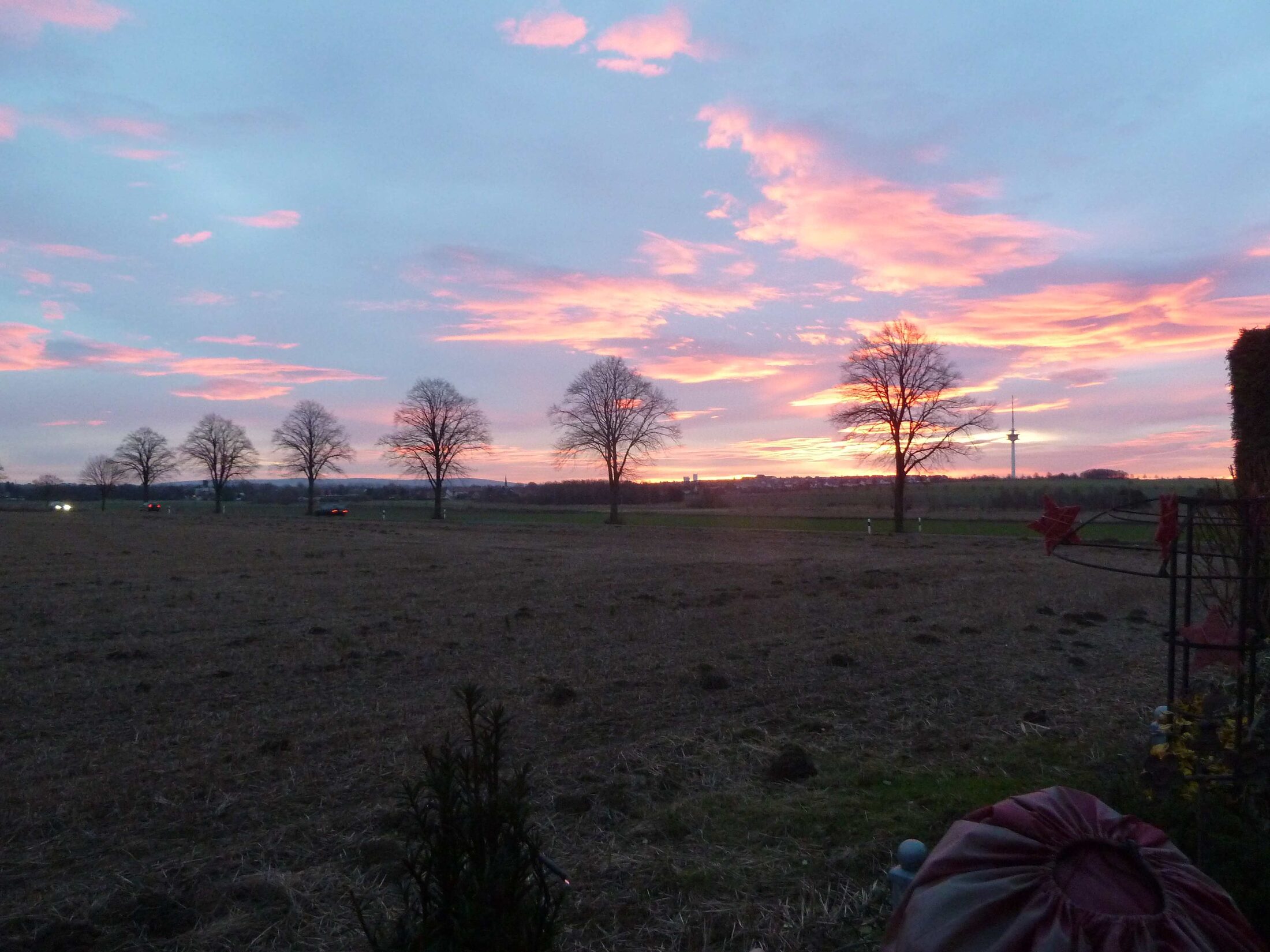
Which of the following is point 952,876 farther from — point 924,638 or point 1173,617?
point 924,638

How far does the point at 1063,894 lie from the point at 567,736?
15.0 feet

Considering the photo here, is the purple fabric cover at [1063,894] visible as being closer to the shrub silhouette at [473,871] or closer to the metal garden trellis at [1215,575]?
the shrub silhouette at [473,871]

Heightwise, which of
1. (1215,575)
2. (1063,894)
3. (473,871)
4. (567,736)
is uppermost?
(1215,575)

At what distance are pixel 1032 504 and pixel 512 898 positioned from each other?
47.4m

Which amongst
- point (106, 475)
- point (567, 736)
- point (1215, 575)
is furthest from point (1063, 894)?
point (106, 475)

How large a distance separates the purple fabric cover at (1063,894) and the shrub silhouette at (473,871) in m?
0.93

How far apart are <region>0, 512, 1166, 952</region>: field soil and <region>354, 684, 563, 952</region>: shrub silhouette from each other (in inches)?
52.6

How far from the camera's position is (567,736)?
6.08 m

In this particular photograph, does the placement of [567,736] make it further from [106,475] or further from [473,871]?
[106,475]

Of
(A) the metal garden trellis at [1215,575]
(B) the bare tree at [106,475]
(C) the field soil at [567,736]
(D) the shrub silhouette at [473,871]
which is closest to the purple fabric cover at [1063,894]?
(D) the shrub silhouette at [473,871]

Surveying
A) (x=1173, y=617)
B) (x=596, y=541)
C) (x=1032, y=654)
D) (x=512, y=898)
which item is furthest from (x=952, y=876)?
(x=596, y=541)

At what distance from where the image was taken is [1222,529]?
16.0ft

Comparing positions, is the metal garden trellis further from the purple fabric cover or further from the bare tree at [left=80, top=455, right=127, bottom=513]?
the bare tree at [left=80, top=455, right=127, bottom=513]

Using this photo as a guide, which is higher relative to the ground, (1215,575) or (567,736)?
(1215,575)
